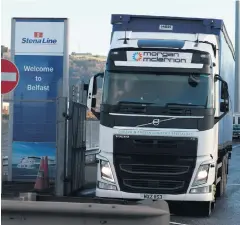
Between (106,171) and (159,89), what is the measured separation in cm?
178

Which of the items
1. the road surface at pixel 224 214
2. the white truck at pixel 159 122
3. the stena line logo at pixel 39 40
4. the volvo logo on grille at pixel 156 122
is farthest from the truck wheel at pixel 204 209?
the stena line logo at pixel 39 40

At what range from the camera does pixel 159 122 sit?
29.5ft

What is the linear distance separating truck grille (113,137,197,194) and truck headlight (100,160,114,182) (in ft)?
0.47

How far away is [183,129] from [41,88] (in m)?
5.25

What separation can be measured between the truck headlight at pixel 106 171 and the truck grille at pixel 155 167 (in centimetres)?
14

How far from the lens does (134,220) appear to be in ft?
16.2

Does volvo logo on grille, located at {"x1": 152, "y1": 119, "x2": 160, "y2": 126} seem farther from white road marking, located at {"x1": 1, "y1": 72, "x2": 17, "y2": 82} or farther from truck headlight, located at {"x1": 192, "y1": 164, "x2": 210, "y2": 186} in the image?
white road marking, located at {"x1": 1, "y1": 72, "x2": 17, "y2": 82}

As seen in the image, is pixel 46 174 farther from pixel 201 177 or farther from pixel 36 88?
pixel 201 177

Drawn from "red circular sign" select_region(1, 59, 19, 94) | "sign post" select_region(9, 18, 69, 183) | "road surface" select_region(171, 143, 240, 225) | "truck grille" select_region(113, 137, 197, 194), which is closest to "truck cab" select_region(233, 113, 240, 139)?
"road surface" select_region(171, 143, 240, 225)

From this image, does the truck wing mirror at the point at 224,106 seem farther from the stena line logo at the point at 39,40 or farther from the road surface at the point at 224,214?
the stena line logo at the point at 39,40

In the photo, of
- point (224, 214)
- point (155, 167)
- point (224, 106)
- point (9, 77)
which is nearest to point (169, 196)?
point (155, 167)

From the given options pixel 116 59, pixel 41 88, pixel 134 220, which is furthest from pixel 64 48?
pixel 134 220

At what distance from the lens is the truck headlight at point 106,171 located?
9148 mm

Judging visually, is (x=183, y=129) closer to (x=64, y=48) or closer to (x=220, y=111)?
(x=220, y=111)
